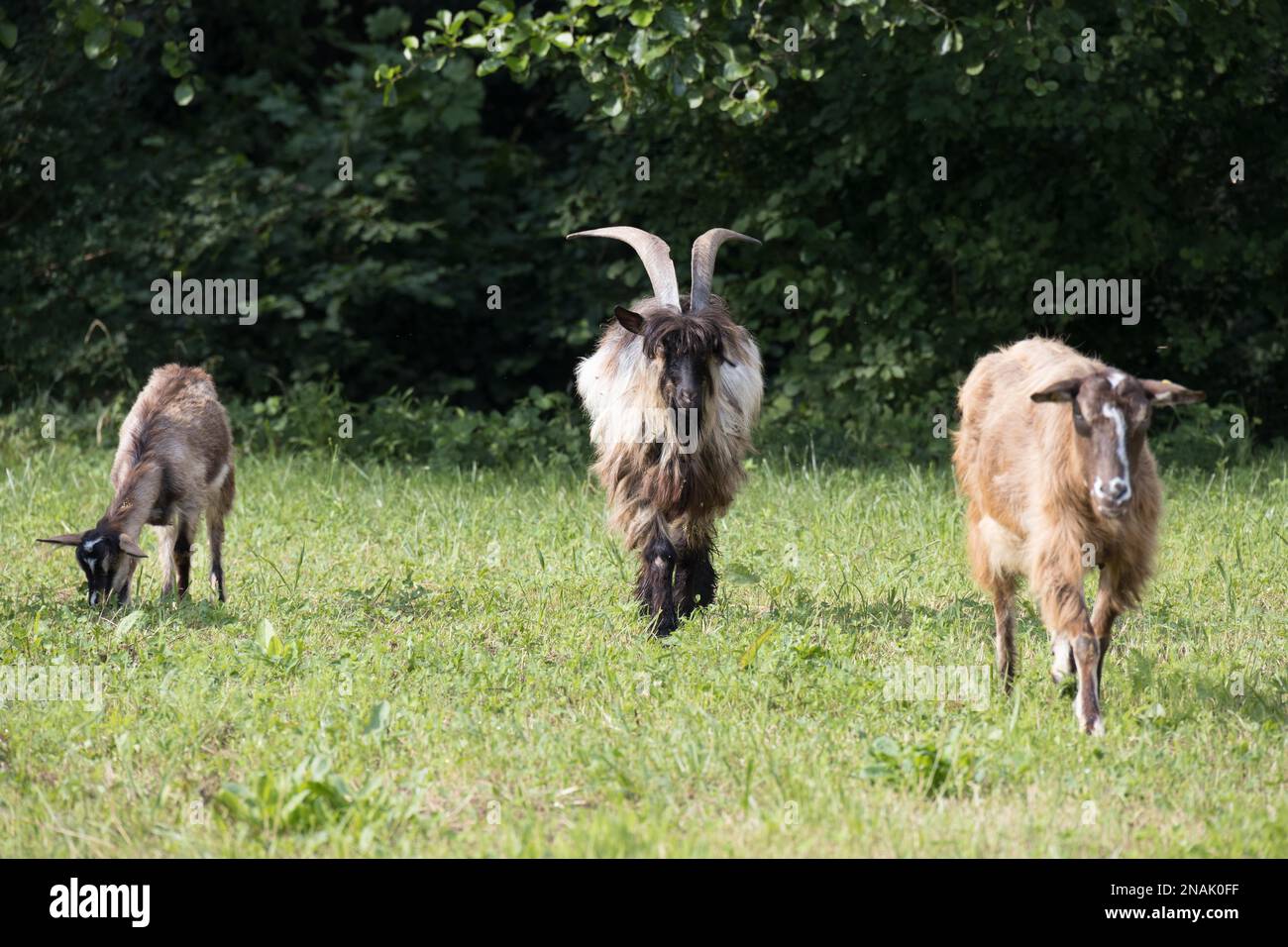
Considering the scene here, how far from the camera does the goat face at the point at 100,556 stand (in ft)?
22.3

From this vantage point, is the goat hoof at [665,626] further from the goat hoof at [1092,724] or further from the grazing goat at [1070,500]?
the goat hoof at [1092,724]

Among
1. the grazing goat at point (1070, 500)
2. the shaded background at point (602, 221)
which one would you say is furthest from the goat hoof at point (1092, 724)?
the shaded background at point (602, 221)

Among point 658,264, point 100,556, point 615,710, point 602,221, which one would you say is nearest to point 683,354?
point 658,264

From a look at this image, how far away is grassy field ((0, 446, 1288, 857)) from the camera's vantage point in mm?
4355

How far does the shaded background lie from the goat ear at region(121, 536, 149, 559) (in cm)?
512

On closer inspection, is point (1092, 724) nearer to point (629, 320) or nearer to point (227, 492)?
point (629, 320)

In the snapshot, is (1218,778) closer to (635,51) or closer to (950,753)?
(950,753)

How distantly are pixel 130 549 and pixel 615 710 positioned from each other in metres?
2.64

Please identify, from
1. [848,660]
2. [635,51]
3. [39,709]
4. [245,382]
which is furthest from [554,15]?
[245,382]

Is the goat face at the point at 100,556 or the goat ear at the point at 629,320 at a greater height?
the goat ear at the point at 629,320

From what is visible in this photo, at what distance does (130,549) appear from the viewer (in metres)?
6.81
